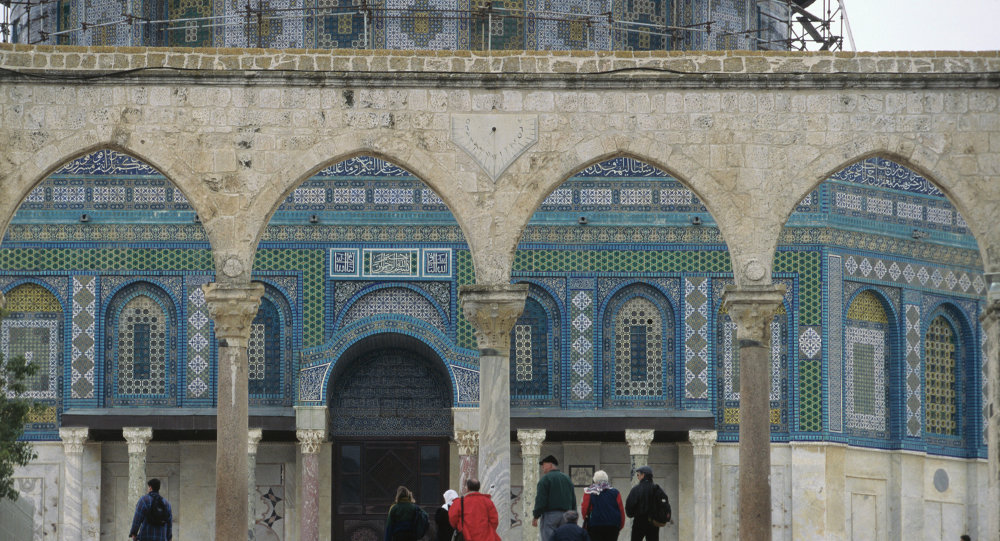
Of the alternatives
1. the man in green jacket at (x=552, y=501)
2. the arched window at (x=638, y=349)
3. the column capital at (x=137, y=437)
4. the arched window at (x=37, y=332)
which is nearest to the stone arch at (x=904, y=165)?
the man in green jacket at (x=552, y=501)

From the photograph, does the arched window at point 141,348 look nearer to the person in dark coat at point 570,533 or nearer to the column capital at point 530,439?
the column capital at point 530,439

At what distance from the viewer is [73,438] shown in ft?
82.7

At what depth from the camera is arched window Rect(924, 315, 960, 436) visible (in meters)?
26.8

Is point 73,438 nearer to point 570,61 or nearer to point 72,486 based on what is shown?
point 72,486

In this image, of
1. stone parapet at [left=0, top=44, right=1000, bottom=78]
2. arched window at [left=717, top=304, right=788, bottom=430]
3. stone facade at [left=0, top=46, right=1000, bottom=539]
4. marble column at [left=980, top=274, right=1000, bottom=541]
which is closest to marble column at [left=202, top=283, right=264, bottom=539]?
stone parapet at [left=0, top=44, right=1000, bottom=78]

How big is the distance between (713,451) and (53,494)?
876cm

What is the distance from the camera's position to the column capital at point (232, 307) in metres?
18.0

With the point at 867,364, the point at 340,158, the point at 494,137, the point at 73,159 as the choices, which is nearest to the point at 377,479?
the point at 867,364

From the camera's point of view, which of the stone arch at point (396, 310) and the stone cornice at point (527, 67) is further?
the stone arch at point (396, 310)

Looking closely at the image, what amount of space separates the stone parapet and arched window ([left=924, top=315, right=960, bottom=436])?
921 cm

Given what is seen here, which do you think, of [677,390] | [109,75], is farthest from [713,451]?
[109,75]

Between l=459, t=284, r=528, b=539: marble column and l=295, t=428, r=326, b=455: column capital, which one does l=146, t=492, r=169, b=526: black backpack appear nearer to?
l=459, t=284, r=528, b=539: marble column

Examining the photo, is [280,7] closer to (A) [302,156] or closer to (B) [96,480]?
(B) [96,480]

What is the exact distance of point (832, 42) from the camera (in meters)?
28.8
